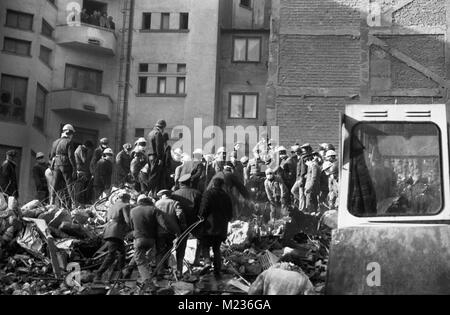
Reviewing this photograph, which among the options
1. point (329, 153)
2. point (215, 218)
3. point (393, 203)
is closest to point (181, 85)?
point (329, 153)

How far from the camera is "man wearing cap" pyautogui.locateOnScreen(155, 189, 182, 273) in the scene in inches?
589

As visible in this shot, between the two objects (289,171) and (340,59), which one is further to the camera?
(340,59)

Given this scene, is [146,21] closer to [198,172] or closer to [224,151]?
[224,151]

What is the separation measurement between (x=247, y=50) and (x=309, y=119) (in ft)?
31.2

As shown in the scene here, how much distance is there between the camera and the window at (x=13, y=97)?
123 ft

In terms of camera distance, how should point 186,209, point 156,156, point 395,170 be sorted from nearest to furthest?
point 395,170, point 186,209, point 156,156

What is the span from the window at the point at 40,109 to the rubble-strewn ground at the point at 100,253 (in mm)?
19679

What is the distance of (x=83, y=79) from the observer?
41.0 meters

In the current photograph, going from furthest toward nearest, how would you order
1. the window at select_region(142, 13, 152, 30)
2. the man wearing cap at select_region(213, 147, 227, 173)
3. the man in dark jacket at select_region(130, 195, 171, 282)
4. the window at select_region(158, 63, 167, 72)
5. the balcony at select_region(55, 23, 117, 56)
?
1. the window at select_region(142, 13, 152, 30)
2. the window at select_region(158, 63, 167, 72)
3. the balcony at select_region(55, 23, 117, 56)
4. the man wearing cap at select_region(213, 147, 227, 173)
5. the man in dark jacket at select_region(130, 195, 171, 282)

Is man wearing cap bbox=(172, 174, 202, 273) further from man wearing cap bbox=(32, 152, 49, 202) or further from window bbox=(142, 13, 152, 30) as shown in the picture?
window bbox=(142, 13, 152, 30)

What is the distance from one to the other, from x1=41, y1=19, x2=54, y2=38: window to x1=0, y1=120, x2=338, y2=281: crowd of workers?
690 inches

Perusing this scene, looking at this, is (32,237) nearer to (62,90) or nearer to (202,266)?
(202,266)

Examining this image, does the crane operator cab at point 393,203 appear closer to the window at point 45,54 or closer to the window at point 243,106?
the window at point 243,106

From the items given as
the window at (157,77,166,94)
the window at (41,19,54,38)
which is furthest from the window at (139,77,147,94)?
the window at (41,19,54,38)
